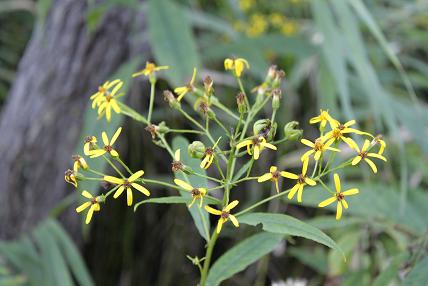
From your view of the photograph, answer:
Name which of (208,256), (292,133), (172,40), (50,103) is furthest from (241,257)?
(50,103)

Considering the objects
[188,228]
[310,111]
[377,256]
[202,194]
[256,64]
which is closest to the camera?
[202,194]

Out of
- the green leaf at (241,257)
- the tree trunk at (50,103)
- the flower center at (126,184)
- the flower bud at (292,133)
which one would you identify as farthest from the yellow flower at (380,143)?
the tree trunk at (50,103)

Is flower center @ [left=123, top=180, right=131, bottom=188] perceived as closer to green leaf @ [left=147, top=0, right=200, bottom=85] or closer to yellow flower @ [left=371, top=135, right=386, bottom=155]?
yellow flower @ [left=371, top=135, right=386, bottom=155]

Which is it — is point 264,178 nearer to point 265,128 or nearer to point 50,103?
point 265,128

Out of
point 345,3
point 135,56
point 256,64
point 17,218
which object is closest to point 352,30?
point 345,3

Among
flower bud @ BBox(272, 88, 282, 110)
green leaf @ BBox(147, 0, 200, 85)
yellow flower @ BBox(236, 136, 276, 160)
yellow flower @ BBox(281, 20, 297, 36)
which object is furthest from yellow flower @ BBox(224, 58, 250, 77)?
yellow flower @ BBox(281, 20, 297, 36)

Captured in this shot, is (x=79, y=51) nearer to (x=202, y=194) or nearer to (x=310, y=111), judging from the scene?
(x=310, y=111)
